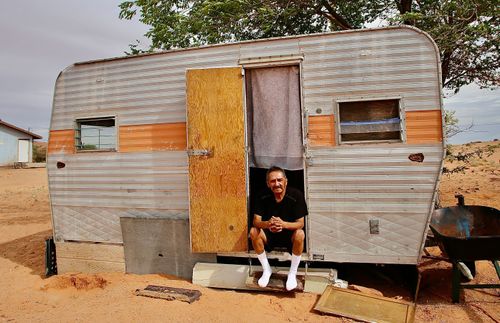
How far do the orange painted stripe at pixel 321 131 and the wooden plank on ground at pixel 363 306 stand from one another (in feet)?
6.32

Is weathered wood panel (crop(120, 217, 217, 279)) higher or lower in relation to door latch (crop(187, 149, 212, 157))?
lower

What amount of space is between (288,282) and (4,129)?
107ft

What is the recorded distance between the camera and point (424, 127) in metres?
4.30

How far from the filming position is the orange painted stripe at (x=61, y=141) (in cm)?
Result: 581

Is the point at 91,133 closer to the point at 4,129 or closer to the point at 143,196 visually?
the point at 143,196

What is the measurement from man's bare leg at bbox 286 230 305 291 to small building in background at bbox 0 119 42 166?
1257 inches

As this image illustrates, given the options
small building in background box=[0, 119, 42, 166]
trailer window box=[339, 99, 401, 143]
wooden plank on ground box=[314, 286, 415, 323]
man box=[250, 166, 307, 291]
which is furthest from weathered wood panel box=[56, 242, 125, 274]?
small building in background box=[0, 119, 42, 166]

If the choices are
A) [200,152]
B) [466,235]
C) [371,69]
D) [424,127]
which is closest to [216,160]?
[200,152]

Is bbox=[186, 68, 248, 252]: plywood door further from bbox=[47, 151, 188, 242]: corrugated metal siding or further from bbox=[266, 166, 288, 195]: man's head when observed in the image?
bbox=[266, 166, 288, 195]: man's head

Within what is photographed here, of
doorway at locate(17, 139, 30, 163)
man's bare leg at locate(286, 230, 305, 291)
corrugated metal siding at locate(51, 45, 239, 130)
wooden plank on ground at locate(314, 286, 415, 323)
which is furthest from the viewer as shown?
doorway at locate(17, 139, 30, 163)

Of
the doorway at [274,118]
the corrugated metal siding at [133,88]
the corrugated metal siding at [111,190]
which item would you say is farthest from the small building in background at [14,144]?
the doorway at [274,118]

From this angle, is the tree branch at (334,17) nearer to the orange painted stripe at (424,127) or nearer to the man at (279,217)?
the orange painted stripe at (424,127)

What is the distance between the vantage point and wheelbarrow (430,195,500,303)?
402 centimetres

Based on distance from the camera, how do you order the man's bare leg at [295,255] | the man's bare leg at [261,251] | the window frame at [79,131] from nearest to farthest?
the man's bare leg at [295,255], the man's bare leg at [261,251], the window frame at [79,131]
